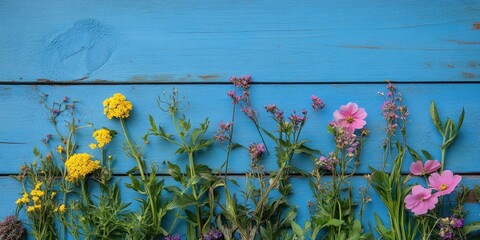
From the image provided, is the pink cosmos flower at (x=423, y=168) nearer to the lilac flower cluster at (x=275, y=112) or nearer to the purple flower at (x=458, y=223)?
the purple flower at (x=458, y=223)

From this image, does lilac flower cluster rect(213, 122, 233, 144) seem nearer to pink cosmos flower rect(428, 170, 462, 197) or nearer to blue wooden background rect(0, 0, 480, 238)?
blue wooden background rect(0, 0, 480, 238)

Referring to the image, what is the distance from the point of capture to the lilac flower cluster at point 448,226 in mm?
1082

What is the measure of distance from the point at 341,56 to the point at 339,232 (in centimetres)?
39

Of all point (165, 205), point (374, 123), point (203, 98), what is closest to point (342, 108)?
point (374, 123)

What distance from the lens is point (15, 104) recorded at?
120cm

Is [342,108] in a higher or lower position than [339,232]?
higher

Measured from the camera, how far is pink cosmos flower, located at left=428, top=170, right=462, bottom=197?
44.1 inches

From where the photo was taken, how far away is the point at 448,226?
109 centimetres

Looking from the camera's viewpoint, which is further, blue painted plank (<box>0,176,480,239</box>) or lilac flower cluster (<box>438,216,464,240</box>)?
blue painted plank (<box>0,176,480,239</box>)

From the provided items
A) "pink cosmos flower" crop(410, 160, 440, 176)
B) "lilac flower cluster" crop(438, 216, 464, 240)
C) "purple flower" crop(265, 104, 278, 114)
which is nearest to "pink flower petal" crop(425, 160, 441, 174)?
"pink cosmos flower" crop(410, 160, 440, 176)

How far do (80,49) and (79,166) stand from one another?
28cm

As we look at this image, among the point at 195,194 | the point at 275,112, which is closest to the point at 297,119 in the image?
the point at 275,112

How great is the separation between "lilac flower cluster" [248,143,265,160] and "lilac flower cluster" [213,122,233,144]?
2.3 inches

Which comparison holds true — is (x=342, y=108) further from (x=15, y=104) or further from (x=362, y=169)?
(x=15, y=104)
